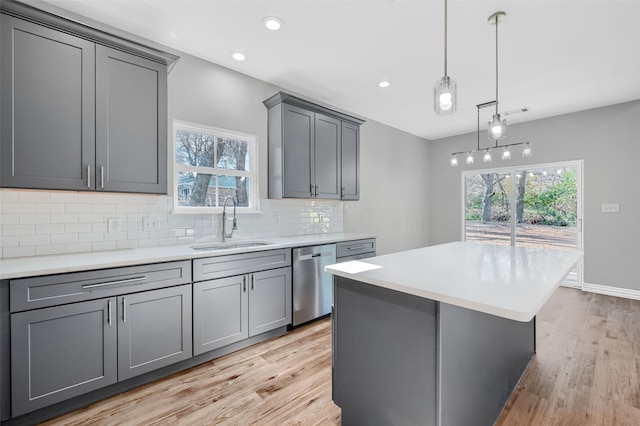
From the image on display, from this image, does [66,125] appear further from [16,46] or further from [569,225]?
[569,225]

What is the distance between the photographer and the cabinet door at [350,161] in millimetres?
3834

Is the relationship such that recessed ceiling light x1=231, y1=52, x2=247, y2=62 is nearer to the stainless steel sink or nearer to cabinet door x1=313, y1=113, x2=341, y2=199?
cabinet door x1=313, y1=113, x2=341, y2=199

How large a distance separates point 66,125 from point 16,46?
486 millimetres

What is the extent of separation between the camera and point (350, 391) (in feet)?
5.23

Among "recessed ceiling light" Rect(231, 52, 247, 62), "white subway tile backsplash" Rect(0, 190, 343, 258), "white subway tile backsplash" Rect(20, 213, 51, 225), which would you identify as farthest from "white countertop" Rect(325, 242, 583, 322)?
"recessed ceiling light" Rect(231, 52, 247, 62)

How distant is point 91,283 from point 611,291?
6.07 metres

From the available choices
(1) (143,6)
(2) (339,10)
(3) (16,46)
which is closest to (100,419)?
(3) (16,46)

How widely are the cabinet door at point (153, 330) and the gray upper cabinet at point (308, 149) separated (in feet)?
5.03

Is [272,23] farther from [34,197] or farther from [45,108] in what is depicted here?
[34,197]

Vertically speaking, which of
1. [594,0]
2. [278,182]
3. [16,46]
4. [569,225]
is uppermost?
[594,0]

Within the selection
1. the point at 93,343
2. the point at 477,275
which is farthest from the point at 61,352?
the point at 477,275

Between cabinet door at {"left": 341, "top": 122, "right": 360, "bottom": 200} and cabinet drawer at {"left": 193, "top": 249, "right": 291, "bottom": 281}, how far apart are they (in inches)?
55.9

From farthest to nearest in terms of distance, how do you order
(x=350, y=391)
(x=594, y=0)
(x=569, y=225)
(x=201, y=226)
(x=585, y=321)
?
1. (x=569, y=225)
2. (x=585, y=321)
3. (x=201, y=226)
4. (x=594, y=0)
5. (x=350, y=391)

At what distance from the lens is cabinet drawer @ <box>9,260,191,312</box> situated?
1602 millimetres
